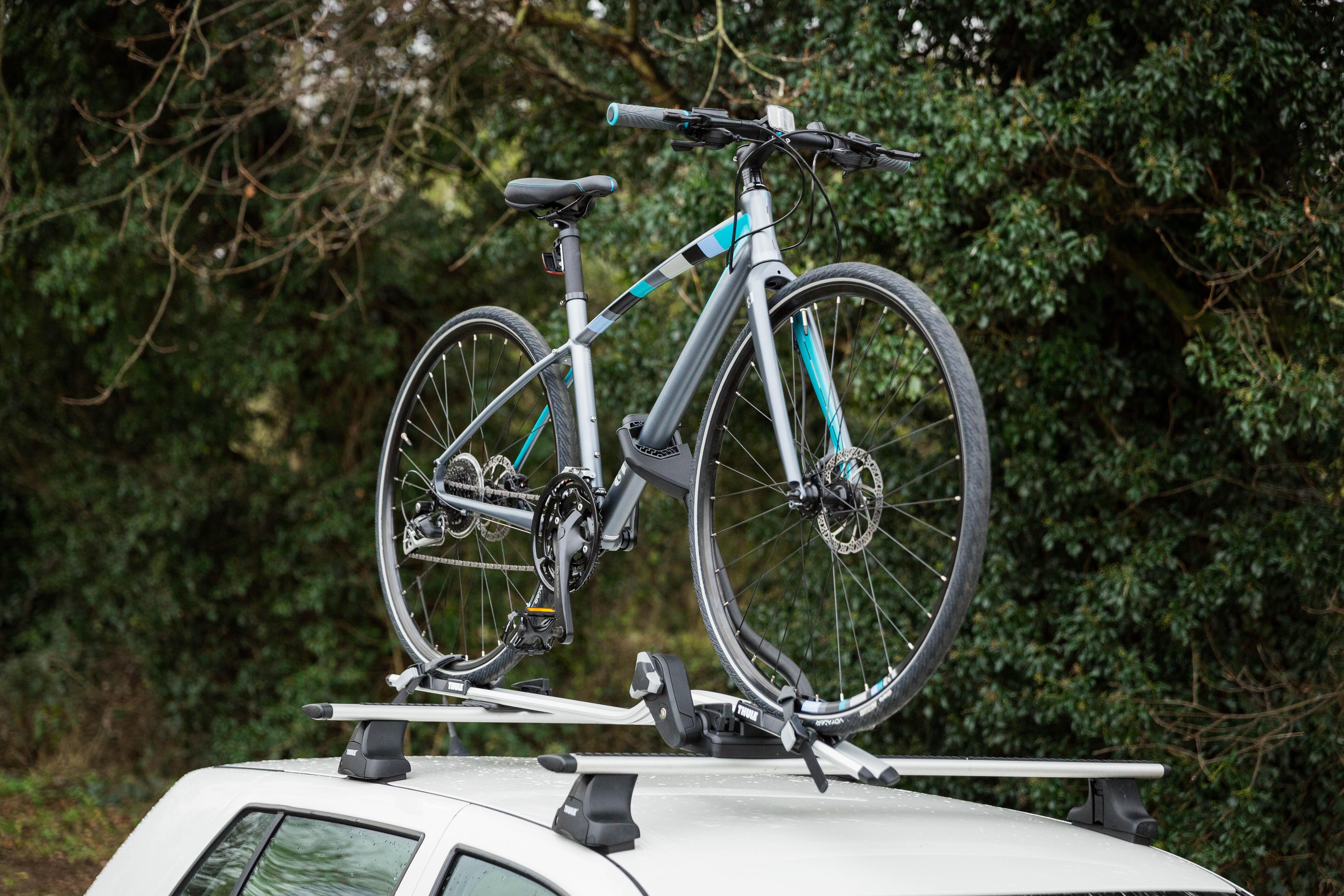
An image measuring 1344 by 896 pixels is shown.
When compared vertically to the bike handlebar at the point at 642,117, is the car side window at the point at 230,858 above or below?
below

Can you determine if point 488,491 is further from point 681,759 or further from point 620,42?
point 620,42

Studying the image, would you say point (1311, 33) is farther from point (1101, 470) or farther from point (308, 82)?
point (308, 82)

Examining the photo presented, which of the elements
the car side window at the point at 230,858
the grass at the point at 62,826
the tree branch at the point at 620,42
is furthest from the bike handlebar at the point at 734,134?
the grass at the point at 62,826

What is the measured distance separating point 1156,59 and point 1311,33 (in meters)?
0.75

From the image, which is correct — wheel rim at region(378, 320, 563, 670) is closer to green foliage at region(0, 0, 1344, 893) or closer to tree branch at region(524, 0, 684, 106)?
green foliage at region(0, 0, 1344, 893)

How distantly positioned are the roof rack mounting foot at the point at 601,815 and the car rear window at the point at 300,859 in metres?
0.40

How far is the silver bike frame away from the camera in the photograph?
2.30 metres

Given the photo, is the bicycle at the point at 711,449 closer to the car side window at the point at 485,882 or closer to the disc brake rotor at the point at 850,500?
the disc brake rotor at the point at 850,500

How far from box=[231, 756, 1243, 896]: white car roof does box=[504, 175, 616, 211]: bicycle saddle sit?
4.42 feet

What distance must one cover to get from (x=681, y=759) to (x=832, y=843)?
258 millimetres

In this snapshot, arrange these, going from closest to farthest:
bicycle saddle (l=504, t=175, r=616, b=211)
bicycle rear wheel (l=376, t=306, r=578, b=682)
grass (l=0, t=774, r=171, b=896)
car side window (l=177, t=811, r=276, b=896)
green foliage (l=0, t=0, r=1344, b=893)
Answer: car side window (l=177, t=811, r=276, b=896) < bicycle saddle (l=504, t=175, r=616, b=211) < bicycle rear wheel (l=376, t=306, r=578, b=682) < green foliage (l=0, t=0, r=1344, b=893) < grass (l=0, t=774, r=171, b=896)

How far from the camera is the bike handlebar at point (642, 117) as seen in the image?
8.05 ft

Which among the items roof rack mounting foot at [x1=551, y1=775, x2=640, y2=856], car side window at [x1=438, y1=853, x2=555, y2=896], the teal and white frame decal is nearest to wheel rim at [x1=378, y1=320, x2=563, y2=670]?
the teal and white frame decal

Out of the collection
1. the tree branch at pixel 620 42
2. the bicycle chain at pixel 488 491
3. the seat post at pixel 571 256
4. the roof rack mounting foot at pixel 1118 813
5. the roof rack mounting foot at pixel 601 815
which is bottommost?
Result: the roof rack mounting foot at pixel 1118 813
